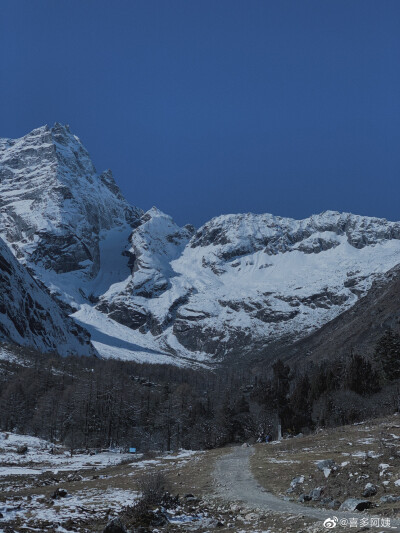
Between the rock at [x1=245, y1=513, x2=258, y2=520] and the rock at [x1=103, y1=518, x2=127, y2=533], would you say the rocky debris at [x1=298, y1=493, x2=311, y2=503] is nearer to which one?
the rock at [x1=245, y1=513, x2=258, y2=520]

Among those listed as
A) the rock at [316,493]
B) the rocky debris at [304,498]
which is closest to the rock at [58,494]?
the rocky debris at [304,498]

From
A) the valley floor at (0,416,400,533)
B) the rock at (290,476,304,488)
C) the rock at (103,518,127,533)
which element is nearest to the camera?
the rock at (103,518,127,533)

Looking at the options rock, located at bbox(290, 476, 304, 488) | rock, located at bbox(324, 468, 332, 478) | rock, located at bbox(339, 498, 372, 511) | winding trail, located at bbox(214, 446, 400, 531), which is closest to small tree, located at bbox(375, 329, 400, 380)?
winding trail, located at bbox(214, 446, 400, 531)

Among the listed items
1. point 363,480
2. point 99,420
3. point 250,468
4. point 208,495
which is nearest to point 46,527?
point 208,495

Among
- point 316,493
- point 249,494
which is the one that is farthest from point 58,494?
point 316,493

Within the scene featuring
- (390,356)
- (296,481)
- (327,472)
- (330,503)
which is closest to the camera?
(330,503)

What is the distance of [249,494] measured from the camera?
27.0m

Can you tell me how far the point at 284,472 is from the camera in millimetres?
31844

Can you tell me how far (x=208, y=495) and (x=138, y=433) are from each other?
86.1 meters

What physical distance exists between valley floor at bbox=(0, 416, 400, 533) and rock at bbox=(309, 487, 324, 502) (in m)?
0.05

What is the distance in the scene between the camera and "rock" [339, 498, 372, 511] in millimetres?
20477

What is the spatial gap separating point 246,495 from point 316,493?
4.37 m

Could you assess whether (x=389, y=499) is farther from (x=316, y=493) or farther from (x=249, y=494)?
(x=249, y=494)

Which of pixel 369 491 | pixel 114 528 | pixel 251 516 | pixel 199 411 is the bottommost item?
pixel 251 516
